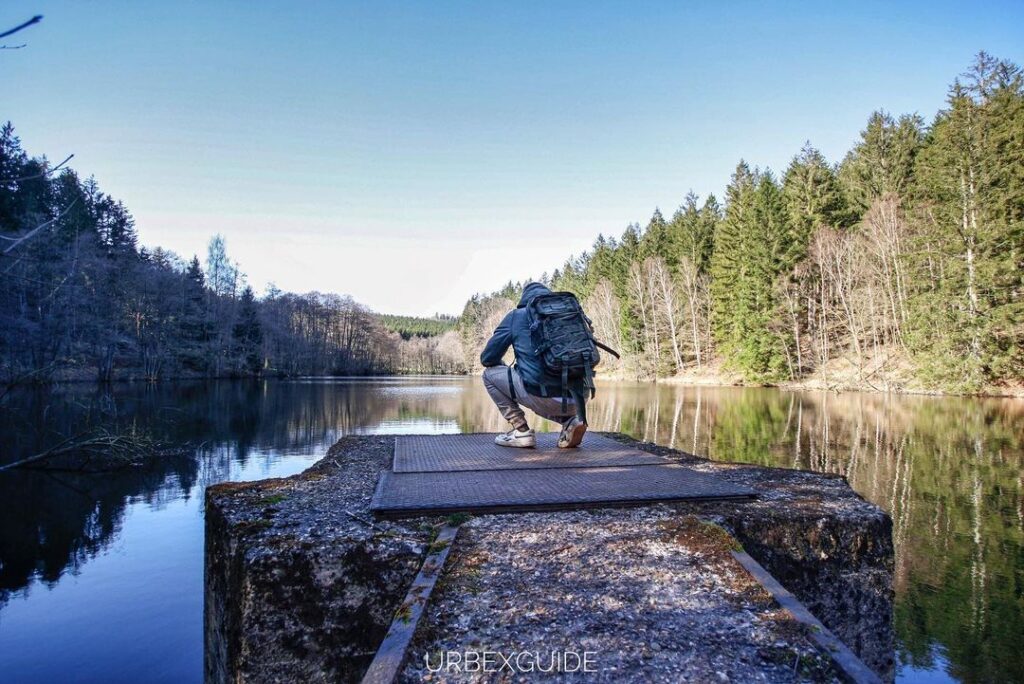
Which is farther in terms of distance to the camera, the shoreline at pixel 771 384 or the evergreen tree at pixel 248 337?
the evergreen tree at pixel 248 337

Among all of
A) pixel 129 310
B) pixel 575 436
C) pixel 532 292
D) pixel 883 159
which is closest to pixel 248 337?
pixel 129 310

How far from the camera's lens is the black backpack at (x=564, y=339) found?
5148mm

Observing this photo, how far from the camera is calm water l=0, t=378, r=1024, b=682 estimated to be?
5.39m

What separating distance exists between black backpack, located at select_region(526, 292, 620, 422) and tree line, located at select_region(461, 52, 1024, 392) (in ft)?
84.5

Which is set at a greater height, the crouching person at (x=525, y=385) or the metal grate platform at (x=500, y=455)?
the crouching person at (x=525, y=385)

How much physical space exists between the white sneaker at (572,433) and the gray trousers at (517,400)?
0.23 feet

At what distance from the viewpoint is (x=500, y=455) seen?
17.5 feet

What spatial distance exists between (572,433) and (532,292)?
142cm

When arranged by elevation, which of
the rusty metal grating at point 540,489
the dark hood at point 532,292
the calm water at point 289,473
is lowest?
the calm water at point 289,473

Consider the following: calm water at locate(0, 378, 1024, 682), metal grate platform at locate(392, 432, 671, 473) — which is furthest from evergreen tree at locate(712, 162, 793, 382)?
metal grate platform at locate(392, 432, 671, 473)

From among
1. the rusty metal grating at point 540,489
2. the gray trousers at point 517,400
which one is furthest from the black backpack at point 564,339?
the rusty metal grating at point 540,489

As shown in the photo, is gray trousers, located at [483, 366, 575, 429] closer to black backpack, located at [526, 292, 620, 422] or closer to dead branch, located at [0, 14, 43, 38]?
black backpack, located at [526, 292, 620, 422]

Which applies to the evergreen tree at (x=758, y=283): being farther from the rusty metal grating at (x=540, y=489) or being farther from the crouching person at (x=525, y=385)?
the rusty metal grating at (x=540, y=489)

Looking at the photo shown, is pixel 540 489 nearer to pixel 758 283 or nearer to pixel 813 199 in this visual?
pixel 758 283
